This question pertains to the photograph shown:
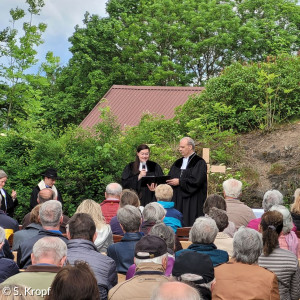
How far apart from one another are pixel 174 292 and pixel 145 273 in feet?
5.55

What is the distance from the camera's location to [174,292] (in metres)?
3.16

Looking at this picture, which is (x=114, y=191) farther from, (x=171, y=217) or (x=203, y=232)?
(x=203, y=232)

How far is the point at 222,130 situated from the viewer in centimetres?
1677

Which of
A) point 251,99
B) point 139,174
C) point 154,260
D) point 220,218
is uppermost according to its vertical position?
point 251,99

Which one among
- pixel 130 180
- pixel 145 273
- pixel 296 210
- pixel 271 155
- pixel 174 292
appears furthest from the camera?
pixel 271 155

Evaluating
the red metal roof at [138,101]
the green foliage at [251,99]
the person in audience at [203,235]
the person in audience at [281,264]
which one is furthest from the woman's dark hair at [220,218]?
the red metal roof at [138,101]

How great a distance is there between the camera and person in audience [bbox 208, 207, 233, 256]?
675cm

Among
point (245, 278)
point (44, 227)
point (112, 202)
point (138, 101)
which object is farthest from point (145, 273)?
point (138, 101)

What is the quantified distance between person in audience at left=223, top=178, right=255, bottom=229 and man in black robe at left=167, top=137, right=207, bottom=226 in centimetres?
230

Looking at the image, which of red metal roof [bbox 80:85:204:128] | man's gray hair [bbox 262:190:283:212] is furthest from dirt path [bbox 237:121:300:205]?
red metal roof [bbox 80:85:204:128]

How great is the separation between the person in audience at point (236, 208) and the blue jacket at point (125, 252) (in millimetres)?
2454

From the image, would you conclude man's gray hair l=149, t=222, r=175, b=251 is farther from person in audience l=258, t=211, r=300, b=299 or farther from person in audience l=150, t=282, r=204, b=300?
person in audience l=150, t=282, r=204, b=300

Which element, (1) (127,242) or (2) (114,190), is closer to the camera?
(1) (127,242)

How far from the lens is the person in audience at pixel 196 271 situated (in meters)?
4.92
